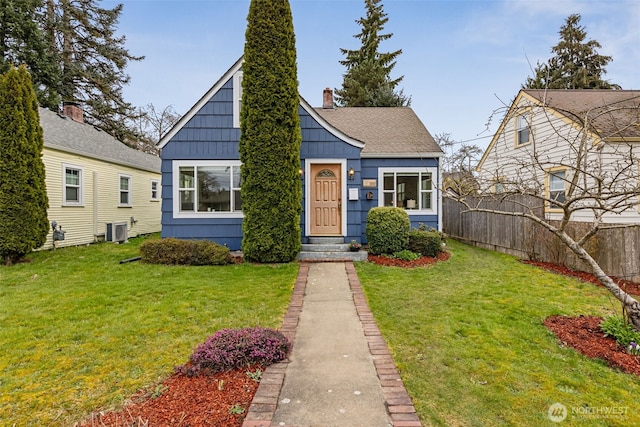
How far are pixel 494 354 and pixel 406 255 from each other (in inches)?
188

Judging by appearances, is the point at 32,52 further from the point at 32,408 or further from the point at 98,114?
the point at 32,408

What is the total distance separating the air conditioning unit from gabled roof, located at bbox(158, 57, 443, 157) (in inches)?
221

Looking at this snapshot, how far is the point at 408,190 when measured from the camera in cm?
Result: 1028

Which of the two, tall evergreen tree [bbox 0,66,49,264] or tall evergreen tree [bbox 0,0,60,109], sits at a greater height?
tall evergreen tree [bbox 0,0,60,109]

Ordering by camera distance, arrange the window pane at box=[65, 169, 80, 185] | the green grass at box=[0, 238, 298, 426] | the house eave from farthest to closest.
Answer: the window pane at box=[65, 169, 80, 185], the house eave, the green grass at box=[0, 238, 298, 426]

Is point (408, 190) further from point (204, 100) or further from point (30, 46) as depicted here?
point (30, 46)

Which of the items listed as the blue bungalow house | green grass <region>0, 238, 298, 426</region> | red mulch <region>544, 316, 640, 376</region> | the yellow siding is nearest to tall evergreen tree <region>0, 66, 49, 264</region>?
green grass <region>0, 238, 298, 426</region>

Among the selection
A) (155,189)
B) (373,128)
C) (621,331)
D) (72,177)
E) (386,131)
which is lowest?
(621,331)

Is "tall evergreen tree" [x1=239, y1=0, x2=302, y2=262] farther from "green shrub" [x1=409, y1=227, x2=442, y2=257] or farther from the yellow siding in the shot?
the yellow siding

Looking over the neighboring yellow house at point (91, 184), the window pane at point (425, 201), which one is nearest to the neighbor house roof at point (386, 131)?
the window pane at point (425, 201)

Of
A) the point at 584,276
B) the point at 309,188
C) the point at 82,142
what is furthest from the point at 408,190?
the point at 82,142

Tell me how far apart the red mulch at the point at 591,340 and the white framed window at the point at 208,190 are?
749 centimetres

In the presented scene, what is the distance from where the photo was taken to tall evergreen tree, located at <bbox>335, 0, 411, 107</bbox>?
23.5 metres

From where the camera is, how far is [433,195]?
10.2 meters
